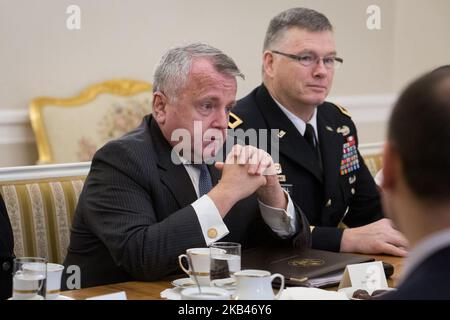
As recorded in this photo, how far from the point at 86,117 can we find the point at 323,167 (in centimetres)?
194

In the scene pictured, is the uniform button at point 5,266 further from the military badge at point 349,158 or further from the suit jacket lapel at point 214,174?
the military badge at point 349,158

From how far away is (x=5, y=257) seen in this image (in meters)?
2.50

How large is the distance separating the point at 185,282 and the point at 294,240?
22.8 inches

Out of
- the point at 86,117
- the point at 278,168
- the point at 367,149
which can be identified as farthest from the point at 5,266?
the point at 86,117

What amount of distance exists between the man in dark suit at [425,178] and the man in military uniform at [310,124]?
2165 millimetres

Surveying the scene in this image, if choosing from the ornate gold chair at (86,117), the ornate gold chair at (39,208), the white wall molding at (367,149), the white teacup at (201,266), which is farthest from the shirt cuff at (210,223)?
the ornate gold chair at (86,117)

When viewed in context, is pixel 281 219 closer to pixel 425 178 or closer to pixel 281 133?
pixel 281 133

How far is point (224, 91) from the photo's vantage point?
2578mm

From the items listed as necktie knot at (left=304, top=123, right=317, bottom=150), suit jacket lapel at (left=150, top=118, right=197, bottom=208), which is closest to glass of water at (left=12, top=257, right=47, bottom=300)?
suit jacket lapel at (left=150, top=118, right=197, bottom=208)

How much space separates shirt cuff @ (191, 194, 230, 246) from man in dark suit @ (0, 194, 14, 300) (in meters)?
0.59

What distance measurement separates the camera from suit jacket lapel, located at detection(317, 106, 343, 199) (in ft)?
11.1

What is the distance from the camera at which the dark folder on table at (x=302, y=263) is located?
2.21m
